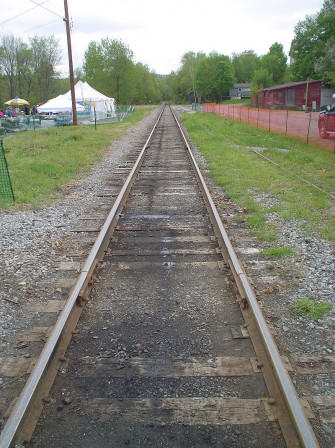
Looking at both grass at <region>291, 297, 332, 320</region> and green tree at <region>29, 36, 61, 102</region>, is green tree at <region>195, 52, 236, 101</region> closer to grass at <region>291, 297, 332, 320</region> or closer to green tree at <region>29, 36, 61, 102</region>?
green tree at <region>29, 36, 61, 102</region>

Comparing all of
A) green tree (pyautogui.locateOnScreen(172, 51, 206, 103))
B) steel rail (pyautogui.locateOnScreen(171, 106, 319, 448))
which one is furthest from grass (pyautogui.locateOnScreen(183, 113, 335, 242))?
green tree (pyautogui.locateOnScreen(172, 51, 206, 103))

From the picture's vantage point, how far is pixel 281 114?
2308 cm

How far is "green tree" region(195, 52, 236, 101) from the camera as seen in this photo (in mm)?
95625

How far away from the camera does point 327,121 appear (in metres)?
17.5

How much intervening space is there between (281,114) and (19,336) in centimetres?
2210

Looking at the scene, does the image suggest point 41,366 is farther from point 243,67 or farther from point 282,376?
point 243,67

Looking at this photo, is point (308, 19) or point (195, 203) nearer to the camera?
point (195, 203)

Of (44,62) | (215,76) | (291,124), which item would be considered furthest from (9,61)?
(291,124)

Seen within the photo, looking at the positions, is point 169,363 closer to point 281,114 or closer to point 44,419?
point 44,419

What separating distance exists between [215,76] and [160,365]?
3929 inches

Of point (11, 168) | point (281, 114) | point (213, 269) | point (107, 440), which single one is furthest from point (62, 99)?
point (107, 440)

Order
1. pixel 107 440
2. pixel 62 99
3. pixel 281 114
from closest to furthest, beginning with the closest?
1. pixel 107 440
2. pixel 281 114
3. pixel 62 99

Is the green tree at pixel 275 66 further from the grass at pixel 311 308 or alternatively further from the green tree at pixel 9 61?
the grass at pixel 311 308

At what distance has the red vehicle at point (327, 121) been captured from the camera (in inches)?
674
